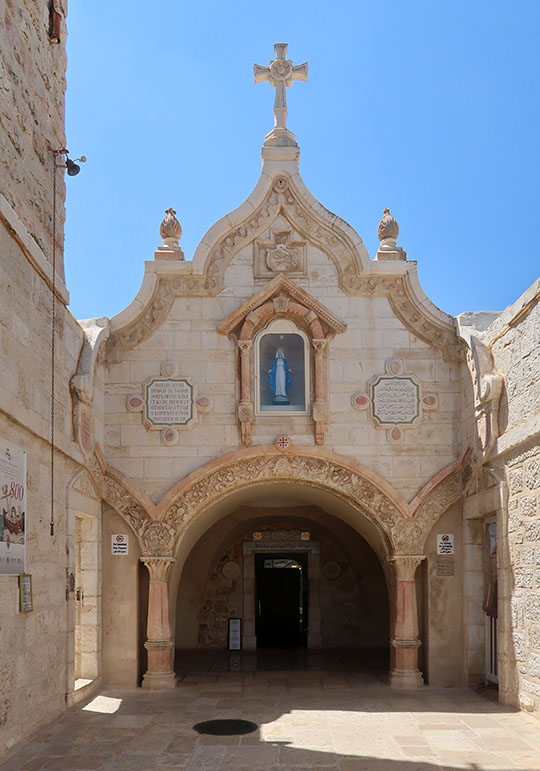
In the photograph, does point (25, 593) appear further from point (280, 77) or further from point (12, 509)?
point (280, 77)

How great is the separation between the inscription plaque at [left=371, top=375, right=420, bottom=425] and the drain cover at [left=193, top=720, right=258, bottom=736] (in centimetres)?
379

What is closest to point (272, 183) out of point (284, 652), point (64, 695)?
point (64, 695)

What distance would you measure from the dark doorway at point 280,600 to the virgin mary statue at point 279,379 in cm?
534

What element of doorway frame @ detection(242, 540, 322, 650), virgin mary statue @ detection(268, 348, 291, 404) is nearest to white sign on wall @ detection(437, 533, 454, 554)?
virgin mary statue @ detection(268, 348, 291, 404)

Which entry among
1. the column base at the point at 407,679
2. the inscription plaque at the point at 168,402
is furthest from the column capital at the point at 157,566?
the column base at the point at 407,679

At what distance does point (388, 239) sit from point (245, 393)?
2631 millimetres

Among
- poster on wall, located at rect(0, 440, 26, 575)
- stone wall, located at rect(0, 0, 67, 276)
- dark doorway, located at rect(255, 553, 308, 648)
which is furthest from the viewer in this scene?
dark doorway, located at rect(255, 553, 308, 648)

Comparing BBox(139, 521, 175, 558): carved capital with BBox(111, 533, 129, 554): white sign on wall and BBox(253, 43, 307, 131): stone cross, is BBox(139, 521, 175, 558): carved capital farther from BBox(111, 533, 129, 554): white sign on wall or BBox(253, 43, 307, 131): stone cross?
BBox(253, 43, 307, 131): stone cross

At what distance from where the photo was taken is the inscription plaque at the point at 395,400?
1029 cm

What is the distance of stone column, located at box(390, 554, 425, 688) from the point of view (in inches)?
392

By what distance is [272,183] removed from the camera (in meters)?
10.5

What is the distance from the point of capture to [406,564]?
10.1 m

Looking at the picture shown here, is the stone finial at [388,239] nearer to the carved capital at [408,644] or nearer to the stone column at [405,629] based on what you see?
the stone column at [405,629]

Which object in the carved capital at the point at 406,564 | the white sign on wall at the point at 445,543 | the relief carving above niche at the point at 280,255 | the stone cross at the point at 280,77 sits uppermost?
the stone cross at the point at 280,77
